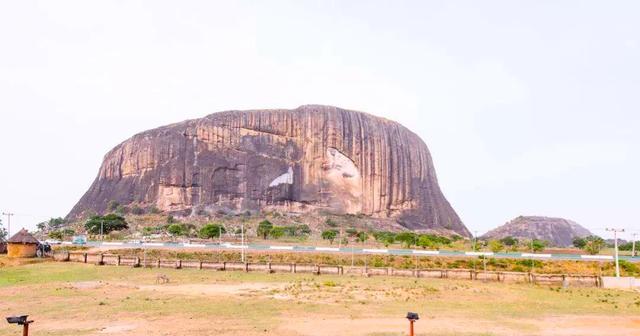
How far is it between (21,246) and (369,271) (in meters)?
29.6

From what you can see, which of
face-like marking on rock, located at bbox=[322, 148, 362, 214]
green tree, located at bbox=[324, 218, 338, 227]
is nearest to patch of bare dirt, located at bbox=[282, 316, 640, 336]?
green tree, located at bbox=[324, 218, 338, 227]

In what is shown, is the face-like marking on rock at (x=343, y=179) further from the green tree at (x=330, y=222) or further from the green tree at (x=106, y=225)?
the green tree at (x=106, y=225)

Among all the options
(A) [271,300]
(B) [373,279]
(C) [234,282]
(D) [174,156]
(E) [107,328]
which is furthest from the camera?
(D) [174,156]

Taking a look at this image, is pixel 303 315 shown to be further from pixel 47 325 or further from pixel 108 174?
pixel 108 174

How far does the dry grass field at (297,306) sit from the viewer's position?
16.2m

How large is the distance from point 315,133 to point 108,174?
6016 cm

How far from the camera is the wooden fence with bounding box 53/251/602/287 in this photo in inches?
1217

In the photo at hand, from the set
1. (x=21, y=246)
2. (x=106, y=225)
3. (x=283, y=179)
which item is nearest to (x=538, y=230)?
(x=283, y=179)

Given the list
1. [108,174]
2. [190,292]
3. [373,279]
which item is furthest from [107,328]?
[108,174]

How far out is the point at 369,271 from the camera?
33.9 metres

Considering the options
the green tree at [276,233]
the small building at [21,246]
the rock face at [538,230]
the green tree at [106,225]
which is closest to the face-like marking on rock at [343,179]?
the green tree at [276,233]

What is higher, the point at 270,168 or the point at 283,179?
the point at 270,168

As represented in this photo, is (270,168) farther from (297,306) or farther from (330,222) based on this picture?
(297,306)

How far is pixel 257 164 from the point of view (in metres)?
134
